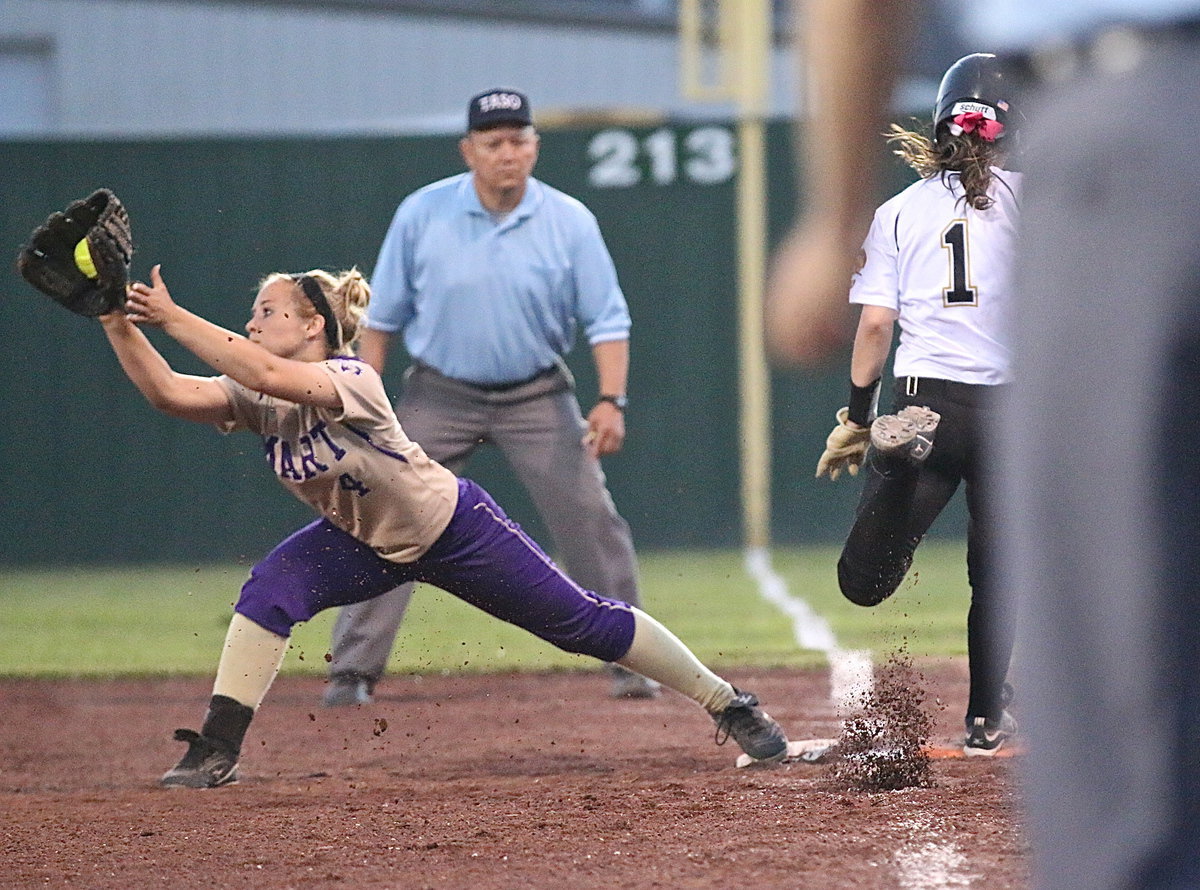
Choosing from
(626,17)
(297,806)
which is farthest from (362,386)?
(626,17)

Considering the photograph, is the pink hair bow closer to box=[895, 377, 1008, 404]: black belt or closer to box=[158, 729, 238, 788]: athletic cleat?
box=[895, 377, 1008, 404]: black belt

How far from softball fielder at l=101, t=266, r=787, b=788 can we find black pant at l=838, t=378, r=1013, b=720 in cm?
54

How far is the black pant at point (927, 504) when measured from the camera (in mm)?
4973

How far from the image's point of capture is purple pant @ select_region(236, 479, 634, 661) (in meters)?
4.93

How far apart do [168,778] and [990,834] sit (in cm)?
237

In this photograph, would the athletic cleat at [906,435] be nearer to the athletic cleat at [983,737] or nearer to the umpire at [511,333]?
the athletic cleat at [983,737]

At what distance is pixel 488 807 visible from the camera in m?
4.62

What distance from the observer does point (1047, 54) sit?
1627 mm

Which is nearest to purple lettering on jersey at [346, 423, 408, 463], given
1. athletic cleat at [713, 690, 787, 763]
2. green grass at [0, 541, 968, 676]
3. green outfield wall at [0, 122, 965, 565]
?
athletic cleat at [713, 690, 787, 763]

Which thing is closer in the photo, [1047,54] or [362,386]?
[1047,54]

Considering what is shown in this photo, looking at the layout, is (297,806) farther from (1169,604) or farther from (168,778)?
(1169,604)

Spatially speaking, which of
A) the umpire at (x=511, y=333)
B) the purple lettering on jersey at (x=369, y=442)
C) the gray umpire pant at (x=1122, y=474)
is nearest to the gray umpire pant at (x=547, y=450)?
the umpire at (x=511, y=333)

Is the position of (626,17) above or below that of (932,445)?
above

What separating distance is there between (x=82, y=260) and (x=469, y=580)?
4.40ft
